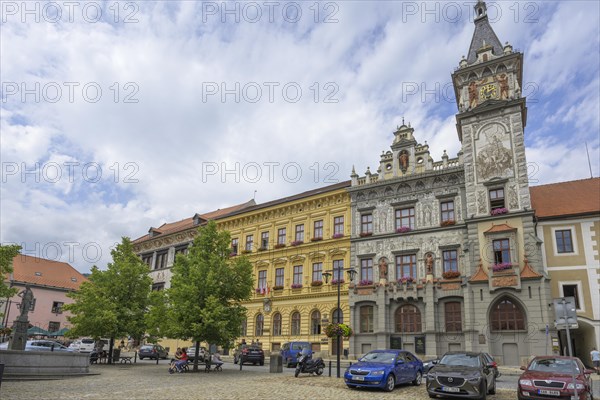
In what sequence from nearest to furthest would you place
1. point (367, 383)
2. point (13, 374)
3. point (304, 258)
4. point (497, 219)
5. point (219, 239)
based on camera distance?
point (367, 383), point (13, 374), point (219, 239), point (497, 219), point (304, 258)

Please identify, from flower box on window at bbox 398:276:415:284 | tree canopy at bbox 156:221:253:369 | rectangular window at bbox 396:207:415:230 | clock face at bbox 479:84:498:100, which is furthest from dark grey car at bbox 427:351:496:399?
clock face at bbox 479:84:498:100

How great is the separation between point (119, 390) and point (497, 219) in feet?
81.6

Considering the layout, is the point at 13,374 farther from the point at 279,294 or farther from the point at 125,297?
the point at 279,294

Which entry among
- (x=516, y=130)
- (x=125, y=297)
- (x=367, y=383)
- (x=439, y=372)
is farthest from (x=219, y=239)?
(x=516, y=130)

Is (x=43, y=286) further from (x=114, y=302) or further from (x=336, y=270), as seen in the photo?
(x=336, y=270)

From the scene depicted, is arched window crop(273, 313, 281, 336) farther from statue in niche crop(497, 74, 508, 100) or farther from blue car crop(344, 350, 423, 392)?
statue in niche crop(497, 74, 508, 100)

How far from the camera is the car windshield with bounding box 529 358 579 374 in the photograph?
13773mm

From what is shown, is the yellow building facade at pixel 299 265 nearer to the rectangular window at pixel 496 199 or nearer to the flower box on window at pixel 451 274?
the flower box on window at pixel 451 274

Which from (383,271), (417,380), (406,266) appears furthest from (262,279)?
(417,380)

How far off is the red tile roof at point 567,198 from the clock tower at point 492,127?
3.44 m

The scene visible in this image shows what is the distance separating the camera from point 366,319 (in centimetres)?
3419

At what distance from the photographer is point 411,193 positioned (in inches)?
1366

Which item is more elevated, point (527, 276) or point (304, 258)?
point (304, 258)

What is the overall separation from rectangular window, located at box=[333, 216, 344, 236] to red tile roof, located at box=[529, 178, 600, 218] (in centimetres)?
1431
